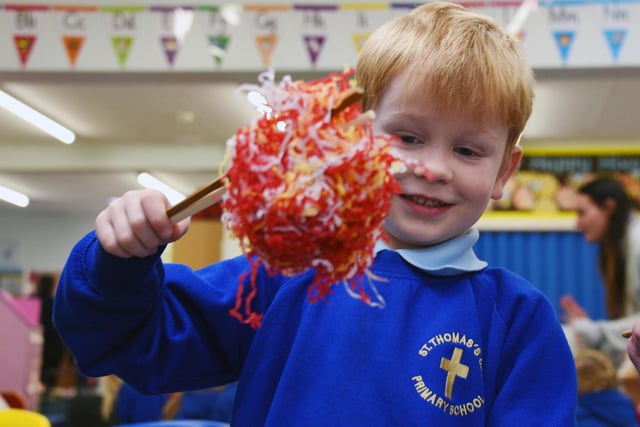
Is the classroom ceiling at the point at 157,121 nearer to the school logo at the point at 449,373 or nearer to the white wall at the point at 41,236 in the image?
the school logo at the point at 449,373

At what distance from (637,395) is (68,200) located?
382 inches

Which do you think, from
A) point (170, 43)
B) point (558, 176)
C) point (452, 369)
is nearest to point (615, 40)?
point (170, 43)

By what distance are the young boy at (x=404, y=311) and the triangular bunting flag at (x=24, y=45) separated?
115 inches

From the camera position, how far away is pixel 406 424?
0.72m

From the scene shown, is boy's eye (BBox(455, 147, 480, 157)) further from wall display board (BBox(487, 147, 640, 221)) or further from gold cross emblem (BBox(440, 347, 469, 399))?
wall display board (BBox(487, 147, 640, 221))

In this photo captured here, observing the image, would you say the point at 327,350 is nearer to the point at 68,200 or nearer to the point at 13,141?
the point at 13,141

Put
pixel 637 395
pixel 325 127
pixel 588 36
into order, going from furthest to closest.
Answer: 1. pixel 588 36
2. pixel 637 395
3. pixel 325 127

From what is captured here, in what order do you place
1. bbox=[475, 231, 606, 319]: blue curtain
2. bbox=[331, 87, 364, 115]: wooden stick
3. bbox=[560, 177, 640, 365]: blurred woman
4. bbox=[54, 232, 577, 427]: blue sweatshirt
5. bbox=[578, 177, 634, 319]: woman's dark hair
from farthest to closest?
bbox=[475, 231, 606, 319]: blue curtain
bbox=[578, 177, 634, 319]: woman's dark hair
bbox=[560, 177, 640, 365]: blurred woman
bbox=[54, 232, 577, 427]: blue sweatshirt
bbox=[331, 87, 364, 115]: wooden stick

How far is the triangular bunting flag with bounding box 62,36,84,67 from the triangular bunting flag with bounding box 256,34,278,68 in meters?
0.85

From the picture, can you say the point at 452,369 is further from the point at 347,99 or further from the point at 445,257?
the point at 347,99

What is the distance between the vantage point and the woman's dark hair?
2.92 metres

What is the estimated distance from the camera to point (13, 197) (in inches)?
396

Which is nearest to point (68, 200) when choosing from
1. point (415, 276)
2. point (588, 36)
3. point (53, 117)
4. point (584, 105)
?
point (53, 117)

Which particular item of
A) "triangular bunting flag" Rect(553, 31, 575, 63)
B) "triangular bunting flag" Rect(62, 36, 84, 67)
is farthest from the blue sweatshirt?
"triangular bunting flag" Rect(62, 36, 84, 67)
